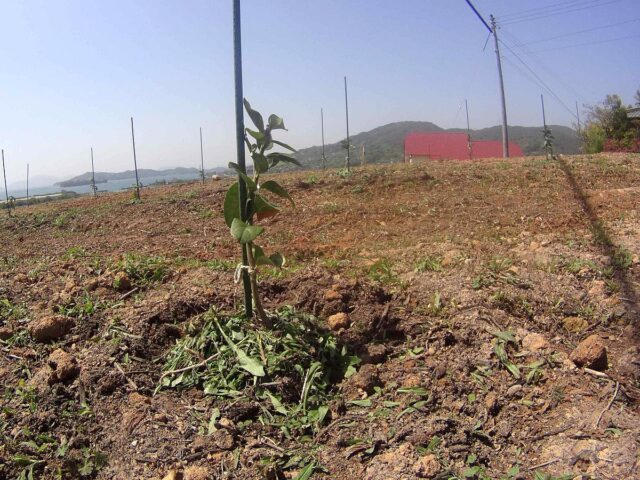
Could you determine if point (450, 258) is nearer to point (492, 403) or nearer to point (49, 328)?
point (492, 403)

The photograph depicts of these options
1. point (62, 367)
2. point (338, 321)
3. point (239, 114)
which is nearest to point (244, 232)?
point (239, 114)

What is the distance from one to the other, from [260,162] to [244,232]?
38 centimetres

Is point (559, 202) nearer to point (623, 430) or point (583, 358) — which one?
point (583, 358)

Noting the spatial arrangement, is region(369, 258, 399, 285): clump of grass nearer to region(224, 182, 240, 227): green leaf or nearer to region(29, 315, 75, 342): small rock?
region(224, 182, 240, 227): green leaf

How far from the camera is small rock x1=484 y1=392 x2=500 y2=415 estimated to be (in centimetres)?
201

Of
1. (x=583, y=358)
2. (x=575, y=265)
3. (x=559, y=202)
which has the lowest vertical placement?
(x=583, y=358)

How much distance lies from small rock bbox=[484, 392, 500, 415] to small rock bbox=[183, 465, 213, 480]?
1.17m

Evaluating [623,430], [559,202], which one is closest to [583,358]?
[623,430]

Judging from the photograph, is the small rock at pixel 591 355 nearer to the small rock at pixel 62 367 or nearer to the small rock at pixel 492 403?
the small rock at pixel 492 403

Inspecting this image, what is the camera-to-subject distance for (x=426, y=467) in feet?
5.53

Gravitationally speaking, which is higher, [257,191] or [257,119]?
[257,119]

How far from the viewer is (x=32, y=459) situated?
6.37 ft

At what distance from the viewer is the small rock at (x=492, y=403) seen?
2.01 metres

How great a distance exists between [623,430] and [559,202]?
15.9 ft
